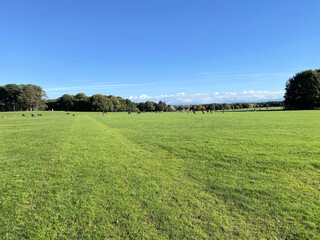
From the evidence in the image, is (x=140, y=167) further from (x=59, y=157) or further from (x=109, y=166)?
(x=59, y=157)

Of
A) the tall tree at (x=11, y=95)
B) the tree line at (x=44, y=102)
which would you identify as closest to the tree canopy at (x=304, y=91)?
the tree line at (x=44, y=102)

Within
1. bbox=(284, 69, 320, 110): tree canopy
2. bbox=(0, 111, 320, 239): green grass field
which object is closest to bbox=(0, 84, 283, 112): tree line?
bbox=(284, 69, 320, 110): tree canopy

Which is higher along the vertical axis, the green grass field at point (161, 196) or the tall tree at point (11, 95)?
the tall tree at point (11, 95)

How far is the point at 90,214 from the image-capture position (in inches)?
167

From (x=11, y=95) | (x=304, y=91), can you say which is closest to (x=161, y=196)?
(x=304, y=91)

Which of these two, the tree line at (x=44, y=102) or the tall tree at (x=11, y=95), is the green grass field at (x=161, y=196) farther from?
the tall tree at (x=11, y=95)

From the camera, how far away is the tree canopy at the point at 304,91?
2778 inches

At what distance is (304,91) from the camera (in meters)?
73.2

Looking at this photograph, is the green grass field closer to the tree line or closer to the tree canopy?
the tree canopy

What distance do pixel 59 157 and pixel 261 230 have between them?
8.77 metres

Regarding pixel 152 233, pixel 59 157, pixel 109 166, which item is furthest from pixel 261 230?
pixel 59 157

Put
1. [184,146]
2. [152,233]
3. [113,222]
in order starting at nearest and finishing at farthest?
[152,233] < [113,222] < [184,146]

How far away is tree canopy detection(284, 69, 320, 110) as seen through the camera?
7056 centimetres

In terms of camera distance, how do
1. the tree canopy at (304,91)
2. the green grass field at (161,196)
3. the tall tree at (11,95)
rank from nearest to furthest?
1. the green grass field at (161,196)
2. the tree canopy at (304,91)
3. the tall tree at (11,95)
